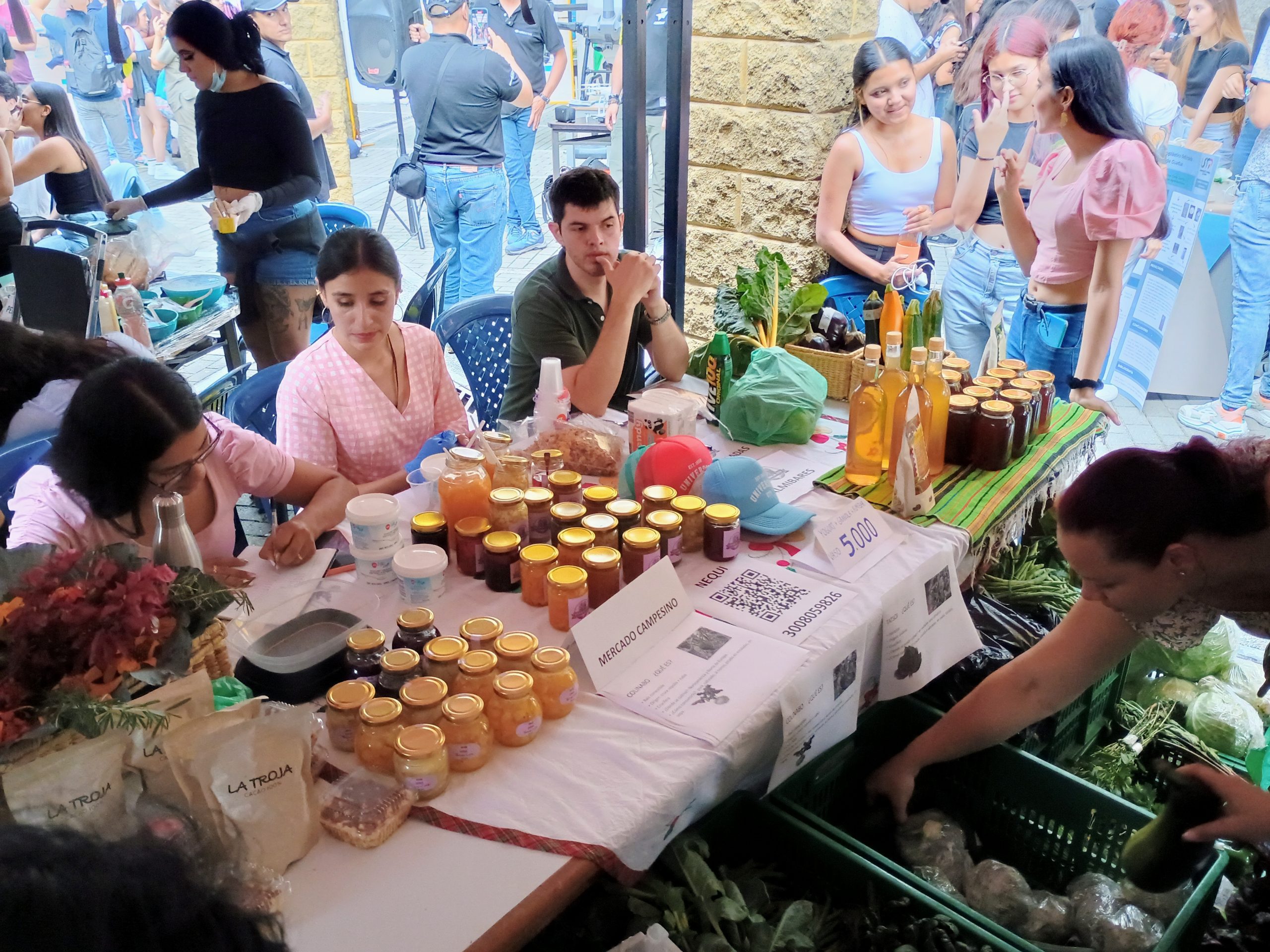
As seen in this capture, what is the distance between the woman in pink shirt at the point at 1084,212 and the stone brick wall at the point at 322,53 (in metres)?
5.05

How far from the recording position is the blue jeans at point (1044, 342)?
11.0 ft

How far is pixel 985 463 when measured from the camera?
2334 mm

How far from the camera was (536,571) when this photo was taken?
1682 mm

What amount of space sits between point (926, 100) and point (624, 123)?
1.56 metres

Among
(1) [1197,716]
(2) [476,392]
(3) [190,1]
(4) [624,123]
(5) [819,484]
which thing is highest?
(3) [190,1]

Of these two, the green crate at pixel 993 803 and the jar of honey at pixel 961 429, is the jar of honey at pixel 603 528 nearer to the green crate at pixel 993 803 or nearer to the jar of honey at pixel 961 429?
the green crate at pixel 993 803

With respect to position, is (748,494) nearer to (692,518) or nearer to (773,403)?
(692,518)

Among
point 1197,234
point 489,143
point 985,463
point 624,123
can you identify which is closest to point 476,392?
point 624,123

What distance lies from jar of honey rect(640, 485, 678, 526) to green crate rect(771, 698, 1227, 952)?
554mm

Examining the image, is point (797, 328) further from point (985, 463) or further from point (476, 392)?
point (476, 392)

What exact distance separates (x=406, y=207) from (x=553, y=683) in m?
6.80

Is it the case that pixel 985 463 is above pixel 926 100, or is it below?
below

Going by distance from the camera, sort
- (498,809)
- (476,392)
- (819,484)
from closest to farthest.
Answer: (498,809), (819,484), (476,392)

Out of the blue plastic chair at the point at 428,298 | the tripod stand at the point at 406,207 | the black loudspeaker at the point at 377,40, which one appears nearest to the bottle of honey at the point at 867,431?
the blue plastic chair at the point at 428,298
